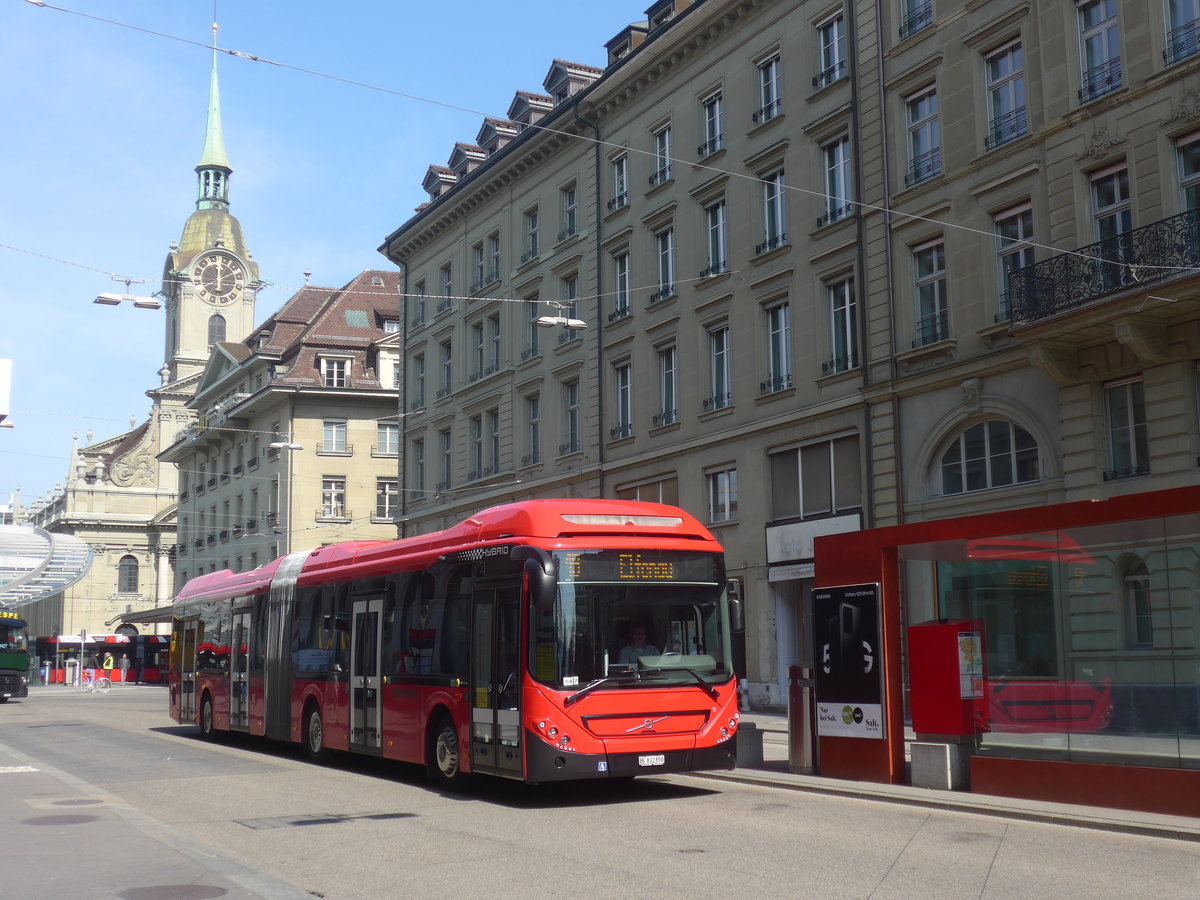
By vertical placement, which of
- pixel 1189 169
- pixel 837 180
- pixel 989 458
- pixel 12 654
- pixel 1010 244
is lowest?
pixel 12 654

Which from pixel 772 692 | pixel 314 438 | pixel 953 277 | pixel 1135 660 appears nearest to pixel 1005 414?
pixel 953 277

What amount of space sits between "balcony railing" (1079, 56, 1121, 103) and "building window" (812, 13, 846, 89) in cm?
663

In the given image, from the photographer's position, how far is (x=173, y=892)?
8.76 m

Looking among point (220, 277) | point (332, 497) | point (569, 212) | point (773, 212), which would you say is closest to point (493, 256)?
point (569, 212)

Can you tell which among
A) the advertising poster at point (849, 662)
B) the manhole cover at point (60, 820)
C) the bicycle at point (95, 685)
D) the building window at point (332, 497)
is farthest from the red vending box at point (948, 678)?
the bicycle at point (95, 685)

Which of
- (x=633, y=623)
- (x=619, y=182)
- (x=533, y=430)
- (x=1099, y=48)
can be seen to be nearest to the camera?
(x=633, y=623)

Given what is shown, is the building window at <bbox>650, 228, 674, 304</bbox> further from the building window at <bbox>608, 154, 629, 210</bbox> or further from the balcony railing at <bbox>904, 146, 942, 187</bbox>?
the balcony railing at <bbox>904, 146, 942, 187</bbox>

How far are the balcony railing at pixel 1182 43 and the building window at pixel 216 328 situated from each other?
101 metres

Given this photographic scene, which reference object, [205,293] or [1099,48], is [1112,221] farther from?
[205,293]

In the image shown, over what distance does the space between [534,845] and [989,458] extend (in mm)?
15753

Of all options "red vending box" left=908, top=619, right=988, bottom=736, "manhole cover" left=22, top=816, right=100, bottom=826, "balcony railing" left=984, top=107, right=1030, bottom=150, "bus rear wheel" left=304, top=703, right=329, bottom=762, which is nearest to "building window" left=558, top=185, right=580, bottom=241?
"balcony railing" left=984, top=107, right=1030, bottom=150

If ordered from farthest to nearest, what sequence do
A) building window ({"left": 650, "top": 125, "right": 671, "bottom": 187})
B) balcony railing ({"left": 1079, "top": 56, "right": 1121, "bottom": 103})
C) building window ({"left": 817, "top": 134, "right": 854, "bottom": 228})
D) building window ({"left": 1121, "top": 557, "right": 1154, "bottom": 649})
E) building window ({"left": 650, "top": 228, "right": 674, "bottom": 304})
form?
building window ({"left": 650, "top": 125, "right": 671, "bottom": 187})
building window ({"left": 650, "top": 228, "right": 674, "bottom": 304})
building window ({"left": 817, "top": 134, "right": 854, "bottom": 228})
balcony railing ({"left": 1079, "top": 56, "right": 1121, "bottom": 103})
building window ({"left": 1121, "top": 557, "right": 1154, "bottom": 649})

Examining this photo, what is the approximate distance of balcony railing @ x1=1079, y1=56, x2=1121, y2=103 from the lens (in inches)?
875

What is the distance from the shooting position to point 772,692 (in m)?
29.9
